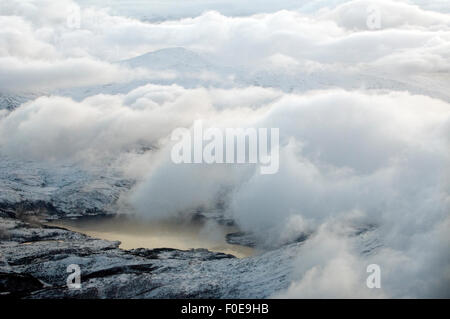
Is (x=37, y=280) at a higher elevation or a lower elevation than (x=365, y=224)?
lower

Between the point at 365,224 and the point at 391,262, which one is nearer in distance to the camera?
the point at 391,262

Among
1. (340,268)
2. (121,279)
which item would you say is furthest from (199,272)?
(340,268)

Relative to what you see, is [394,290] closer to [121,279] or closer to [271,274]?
[271,274]
